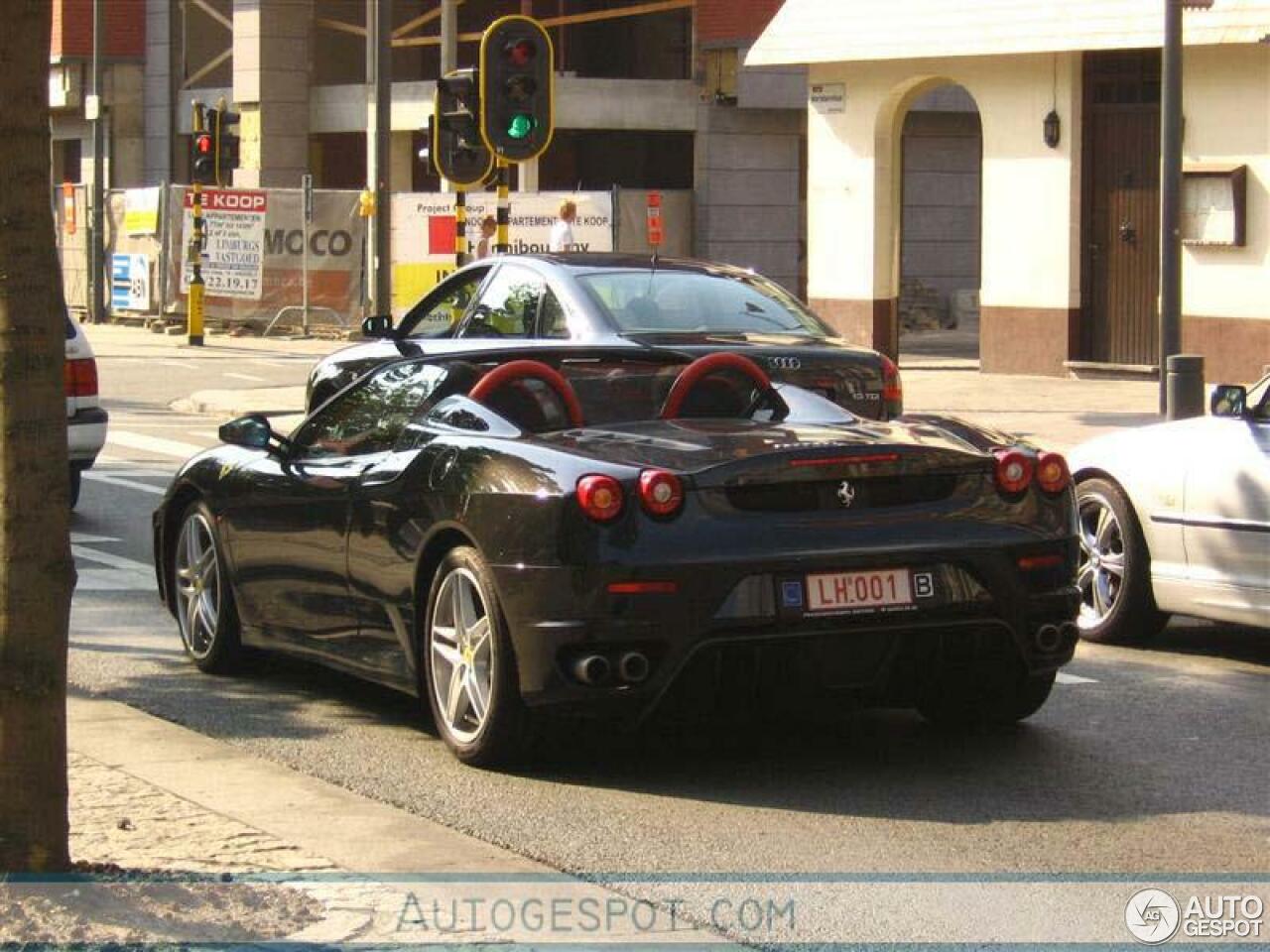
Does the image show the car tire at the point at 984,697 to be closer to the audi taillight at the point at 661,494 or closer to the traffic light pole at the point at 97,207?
the audi taillight at the point at 661,494

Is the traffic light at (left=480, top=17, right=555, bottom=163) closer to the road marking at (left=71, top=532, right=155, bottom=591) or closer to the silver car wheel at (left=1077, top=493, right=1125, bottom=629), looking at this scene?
the road marking at (left=71, top=532, right=155, bottom=591)

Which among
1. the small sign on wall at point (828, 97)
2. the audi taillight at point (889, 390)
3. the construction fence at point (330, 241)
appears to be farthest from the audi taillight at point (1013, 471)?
the construction fence at point (330, 241)

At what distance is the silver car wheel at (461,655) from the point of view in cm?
742

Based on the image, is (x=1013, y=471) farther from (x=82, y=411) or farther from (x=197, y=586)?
(x=82, y=411)

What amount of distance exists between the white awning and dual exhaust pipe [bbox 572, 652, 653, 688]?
49.7 ft

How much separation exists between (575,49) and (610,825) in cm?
4066

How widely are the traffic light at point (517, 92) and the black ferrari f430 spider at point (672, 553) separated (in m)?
11.3

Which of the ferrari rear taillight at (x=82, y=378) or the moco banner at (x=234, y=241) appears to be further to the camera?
the moco banner at (x=234, y=241)

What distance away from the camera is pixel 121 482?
53.7 ft

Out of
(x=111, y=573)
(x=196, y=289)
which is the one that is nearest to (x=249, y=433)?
(x=111, y=573)

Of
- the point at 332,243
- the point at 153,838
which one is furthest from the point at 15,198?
the point at 332,243

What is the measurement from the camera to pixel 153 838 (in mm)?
6215

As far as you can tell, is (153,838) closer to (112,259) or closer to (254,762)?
(254,762)

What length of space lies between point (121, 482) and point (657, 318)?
5092mm
